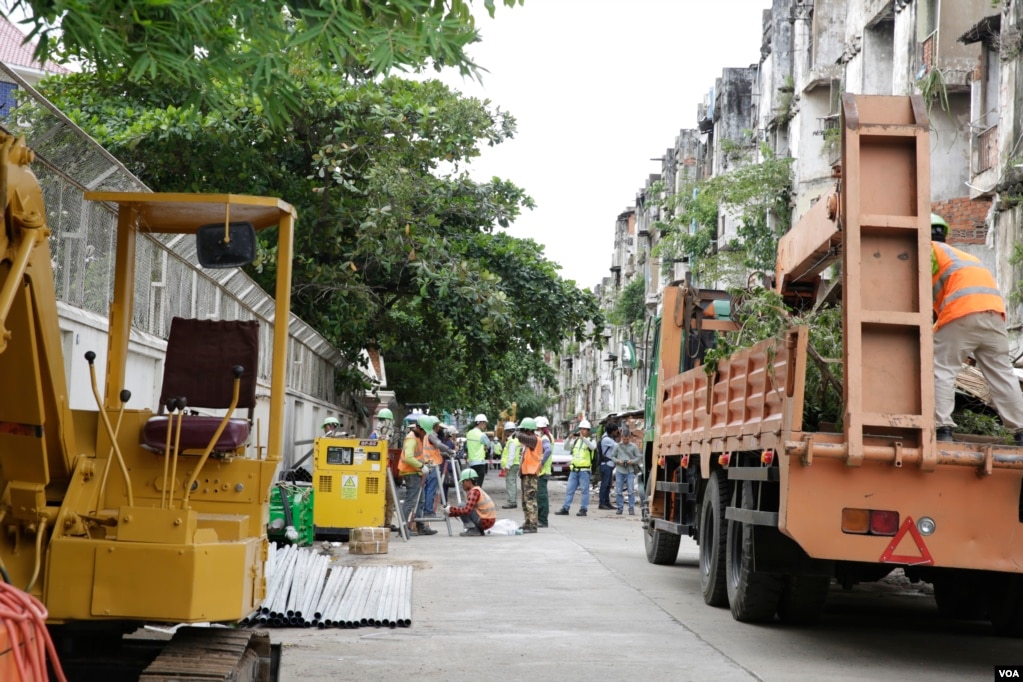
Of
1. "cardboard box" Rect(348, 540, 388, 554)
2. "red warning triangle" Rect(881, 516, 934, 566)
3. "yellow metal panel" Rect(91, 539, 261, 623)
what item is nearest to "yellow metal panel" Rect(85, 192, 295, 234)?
"yellow metal panel" Rect(91, 539, 261, 623)

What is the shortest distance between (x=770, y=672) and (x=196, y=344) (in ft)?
13.3

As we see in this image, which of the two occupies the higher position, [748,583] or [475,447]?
[475,447]

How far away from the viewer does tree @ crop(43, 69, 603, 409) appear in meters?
23.2

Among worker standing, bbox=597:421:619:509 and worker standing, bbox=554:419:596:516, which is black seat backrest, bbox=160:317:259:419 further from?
worker standing, bbox=597:421:619:509

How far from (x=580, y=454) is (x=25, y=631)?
24.9 metres

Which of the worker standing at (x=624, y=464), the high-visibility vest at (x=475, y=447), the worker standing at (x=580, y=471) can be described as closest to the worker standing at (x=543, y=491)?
the worker standing at (x=580, y=471)

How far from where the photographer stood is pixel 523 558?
16.5m

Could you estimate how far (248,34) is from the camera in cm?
698

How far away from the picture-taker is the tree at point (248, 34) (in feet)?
21.6

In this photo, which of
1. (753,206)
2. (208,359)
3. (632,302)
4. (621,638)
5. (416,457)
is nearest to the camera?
(208,359)

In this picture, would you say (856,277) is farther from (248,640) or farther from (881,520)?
(248,640)

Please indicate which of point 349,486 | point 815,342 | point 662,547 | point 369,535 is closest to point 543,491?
point 349,486

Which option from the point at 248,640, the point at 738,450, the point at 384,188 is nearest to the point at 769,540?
the point at 738,450

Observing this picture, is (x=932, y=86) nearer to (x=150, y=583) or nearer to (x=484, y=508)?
(x=484, y=508)
